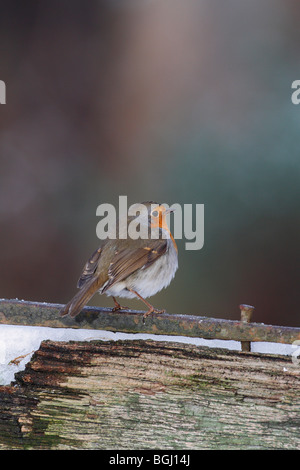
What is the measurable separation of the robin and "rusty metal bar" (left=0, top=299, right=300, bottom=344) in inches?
17.8

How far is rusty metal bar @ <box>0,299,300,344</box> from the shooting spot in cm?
113

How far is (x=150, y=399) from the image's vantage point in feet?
3.53

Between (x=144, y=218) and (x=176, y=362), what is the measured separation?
80 centimetres

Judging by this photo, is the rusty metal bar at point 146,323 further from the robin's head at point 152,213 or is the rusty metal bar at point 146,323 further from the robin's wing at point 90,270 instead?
the robin's head at point 152,213

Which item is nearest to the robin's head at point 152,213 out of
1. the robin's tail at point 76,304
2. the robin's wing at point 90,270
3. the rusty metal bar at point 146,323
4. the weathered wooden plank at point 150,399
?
the robin's wing at point 90,270

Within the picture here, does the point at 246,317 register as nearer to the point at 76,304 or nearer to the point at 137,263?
the point at 76,304

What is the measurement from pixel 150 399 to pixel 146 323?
17 centimetres

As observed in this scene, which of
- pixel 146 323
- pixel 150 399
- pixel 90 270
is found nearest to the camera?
pixel 150 399

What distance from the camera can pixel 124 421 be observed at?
1061 mm

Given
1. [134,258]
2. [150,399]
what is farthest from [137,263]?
[150,399]

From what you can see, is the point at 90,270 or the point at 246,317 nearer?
the point at 246,317

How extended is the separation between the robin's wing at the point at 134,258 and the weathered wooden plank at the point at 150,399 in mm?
566

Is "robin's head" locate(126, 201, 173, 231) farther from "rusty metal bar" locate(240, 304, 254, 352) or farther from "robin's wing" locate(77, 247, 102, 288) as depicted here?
"rusty metal bar" locate(240, 304, 254, 352)

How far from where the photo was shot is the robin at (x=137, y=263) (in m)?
1.71
